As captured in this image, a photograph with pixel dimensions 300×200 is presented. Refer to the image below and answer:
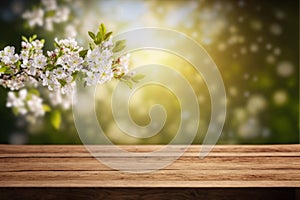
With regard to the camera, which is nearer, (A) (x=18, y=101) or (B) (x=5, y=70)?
(B) (x=5, y=70)

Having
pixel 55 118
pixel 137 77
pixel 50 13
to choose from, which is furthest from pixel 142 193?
pixel 50 13

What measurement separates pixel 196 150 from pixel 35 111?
1.06 metres

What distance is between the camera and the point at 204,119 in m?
2.86

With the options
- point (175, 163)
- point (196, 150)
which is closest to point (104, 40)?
point (175, 163)

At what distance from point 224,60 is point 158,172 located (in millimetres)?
1179

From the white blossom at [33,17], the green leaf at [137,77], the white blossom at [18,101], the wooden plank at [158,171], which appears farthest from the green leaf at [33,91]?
the green leaf at [137,77]

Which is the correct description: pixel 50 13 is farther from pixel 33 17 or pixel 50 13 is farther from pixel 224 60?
pixel 224 60

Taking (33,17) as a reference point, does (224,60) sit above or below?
below

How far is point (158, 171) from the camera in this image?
6.06ft

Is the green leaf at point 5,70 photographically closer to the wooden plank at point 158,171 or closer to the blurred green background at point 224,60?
the wooden plank at point 158,171

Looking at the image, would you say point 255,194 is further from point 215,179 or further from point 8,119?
point 8,119

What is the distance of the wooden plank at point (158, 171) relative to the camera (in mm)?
1651

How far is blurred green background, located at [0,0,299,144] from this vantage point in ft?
Result: 9.32

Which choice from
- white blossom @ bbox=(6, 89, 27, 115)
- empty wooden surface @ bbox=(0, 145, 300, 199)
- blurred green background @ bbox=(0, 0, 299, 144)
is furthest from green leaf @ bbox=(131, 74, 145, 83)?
white blossom @ bbox=(6, 89, 27, 115)
